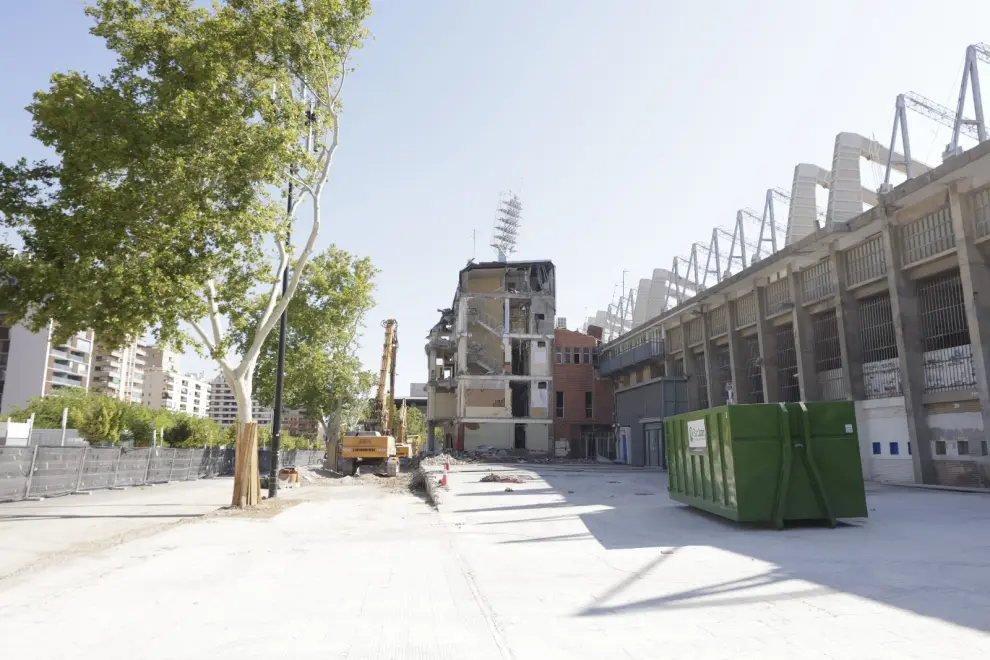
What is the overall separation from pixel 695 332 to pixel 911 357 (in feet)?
63.5

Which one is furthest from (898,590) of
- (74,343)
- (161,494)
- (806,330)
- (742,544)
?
(74,343)

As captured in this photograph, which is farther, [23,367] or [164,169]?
[23,367]

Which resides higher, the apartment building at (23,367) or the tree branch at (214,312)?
the apartment building at (23,367)

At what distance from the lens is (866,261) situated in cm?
2497

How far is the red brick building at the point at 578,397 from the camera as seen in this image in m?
58.6

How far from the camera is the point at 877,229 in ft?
78.4

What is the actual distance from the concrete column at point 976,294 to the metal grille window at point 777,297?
9592 millimetres

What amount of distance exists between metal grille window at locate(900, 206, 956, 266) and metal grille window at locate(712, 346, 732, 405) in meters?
15.7

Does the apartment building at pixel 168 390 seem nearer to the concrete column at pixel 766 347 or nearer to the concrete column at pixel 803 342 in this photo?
the concrete column at pixel 766 347

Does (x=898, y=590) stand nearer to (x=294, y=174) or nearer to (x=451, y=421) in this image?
(x=294, y=174)

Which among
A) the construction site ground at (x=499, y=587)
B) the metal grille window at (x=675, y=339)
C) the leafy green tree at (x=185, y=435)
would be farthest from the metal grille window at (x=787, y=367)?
the leafy green tree at (x=185, y=435)

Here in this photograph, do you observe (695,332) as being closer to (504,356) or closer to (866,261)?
(866,261)

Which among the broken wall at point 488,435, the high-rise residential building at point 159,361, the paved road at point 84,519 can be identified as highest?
the high-rise residential building at point 159,361

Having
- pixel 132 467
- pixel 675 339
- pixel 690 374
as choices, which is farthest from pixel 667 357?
pixel 132 467
